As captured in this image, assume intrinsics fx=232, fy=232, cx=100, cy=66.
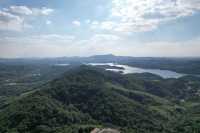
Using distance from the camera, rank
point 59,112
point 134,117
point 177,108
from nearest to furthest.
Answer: point 59,112 < point 134,117 < point 177,108

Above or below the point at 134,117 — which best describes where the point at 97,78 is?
above

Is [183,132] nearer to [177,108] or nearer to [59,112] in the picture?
[177,108]

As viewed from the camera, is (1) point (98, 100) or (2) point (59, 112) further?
(1) point (98, 100)

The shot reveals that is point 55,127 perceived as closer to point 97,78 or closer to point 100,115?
point 100,115

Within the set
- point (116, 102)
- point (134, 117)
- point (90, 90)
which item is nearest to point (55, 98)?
point (90, 90)

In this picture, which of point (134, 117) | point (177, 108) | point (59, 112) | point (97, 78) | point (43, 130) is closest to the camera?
point (43, 130)

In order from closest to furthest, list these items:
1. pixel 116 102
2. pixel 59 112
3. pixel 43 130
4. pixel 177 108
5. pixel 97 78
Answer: pixel 43 130 < pixel 59 112 < pixel 116 102 < pixel 177 108 < pixel 97 78

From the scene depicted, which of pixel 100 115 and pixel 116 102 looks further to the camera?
pixel 116 102

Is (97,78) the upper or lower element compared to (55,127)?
upper

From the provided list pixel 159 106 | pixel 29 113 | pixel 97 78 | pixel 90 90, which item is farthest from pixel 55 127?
pixel 97 78

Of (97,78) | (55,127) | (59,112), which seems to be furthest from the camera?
(97,78)
